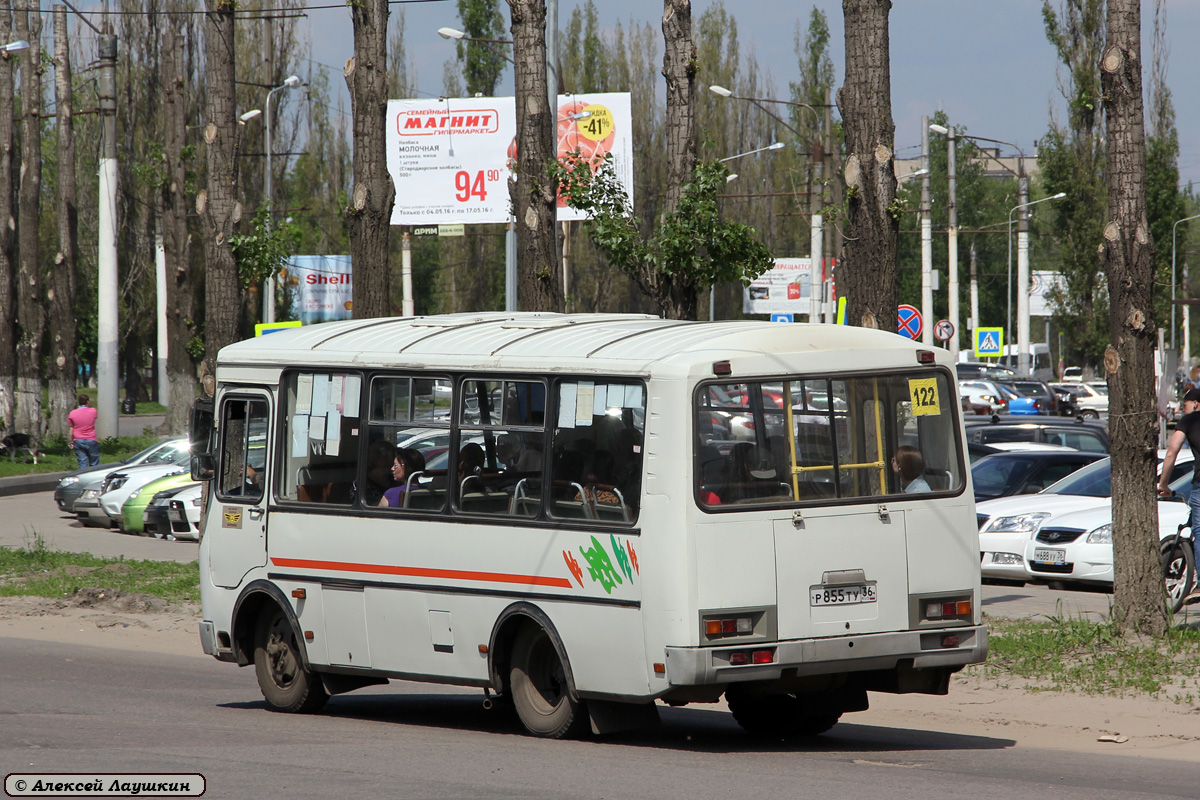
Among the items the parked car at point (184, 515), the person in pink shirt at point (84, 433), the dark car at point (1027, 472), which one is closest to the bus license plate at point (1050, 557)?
the dark car at point (1027, 472)

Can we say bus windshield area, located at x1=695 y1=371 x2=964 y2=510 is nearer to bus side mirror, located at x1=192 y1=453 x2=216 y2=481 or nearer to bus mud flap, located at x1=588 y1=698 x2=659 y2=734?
bus mud flap, located at x1=588 y1=698 x2=659 y2=734

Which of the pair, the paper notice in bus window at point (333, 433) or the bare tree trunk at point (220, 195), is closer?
the paper notice in bus window at point (333, 433)

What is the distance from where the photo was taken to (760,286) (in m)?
70.9

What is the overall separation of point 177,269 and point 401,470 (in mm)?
32418

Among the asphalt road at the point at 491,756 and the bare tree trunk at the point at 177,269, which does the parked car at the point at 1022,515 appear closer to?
the asphalt road at the point at 491,756

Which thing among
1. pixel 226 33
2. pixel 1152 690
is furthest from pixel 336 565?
A: pixel 226 33

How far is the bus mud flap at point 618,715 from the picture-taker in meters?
8.50

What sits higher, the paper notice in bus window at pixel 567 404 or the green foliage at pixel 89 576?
the paper notice in bus window at pixel 567 404

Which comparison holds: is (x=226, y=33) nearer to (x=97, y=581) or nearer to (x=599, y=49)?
(x=97, y=581)

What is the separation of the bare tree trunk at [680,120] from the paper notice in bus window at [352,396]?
300 inches

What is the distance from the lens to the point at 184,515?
2131 centimetres

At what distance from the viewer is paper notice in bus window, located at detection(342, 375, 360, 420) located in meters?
9.66

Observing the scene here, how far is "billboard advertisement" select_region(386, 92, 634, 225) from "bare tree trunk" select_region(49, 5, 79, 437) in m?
10.7

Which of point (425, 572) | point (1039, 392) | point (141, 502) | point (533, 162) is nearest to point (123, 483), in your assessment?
point (141, 502)
